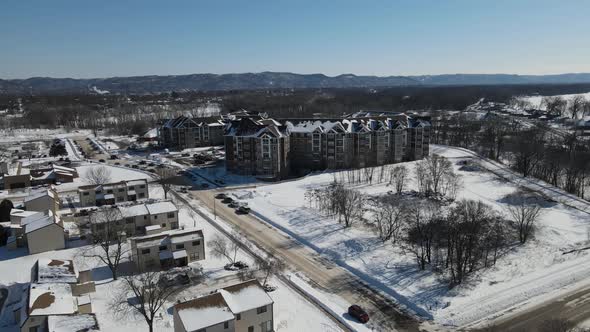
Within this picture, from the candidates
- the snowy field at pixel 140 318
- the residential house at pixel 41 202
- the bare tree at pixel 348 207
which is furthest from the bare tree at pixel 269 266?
the residential house at pixel 41 202

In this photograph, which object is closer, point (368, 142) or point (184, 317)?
point (184, 317)

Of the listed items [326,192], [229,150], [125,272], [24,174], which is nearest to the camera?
[125,272]

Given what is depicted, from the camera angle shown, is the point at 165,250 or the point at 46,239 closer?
the point at 165,250

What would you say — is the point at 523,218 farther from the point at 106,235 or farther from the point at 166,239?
the point at 106,235

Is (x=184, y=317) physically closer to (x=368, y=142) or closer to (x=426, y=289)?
(x=426, y=289)

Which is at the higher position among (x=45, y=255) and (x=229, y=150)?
(x=229, y=150)

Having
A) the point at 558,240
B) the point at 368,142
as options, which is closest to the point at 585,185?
the point at 558,240

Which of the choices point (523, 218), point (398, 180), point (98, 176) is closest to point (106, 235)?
point (98, 176)

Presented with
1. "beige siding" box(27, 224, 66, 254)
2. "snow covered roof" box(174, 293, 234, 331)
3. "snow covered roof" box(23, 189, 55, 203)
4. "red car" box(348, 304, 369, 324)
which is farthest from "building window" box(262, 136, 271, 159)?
"snow covered roof" box(174, 293, 234, 331)
